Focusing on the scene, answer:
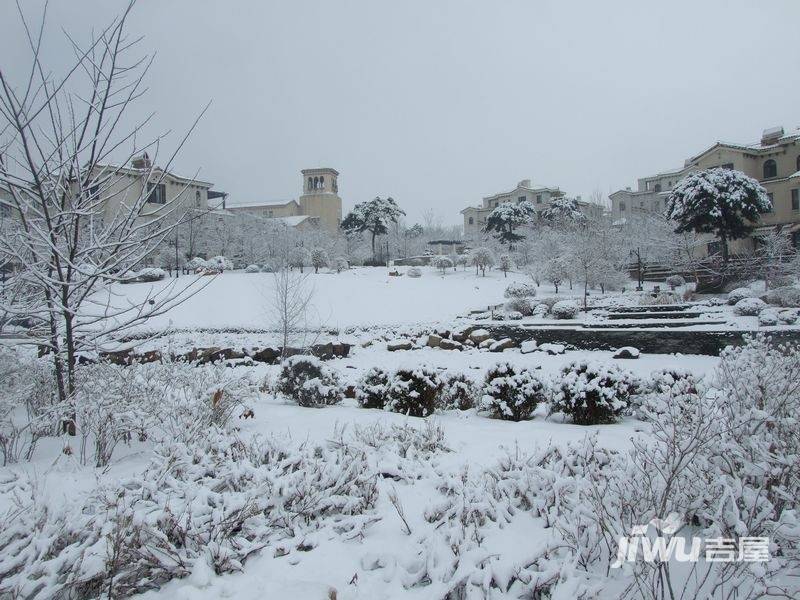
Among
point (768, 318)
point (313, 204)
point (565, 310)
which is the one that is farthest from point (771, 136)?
point (313, 204)

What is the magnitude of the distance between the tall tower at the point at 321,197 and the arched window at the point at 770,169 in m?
46.6

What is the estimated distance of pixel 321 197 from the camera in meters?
64.4

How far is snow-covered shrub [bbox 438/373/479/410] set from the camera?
6836 millimetres

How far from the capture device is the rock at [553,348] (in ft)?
40.2

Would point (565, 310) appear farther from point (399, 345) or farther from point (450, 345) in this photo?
point (399, 345)

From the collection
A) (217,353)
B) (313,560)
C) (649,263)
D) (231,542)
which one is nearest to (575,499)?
(313,560)

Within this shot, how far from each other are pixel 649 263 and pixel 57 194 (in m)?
37.8

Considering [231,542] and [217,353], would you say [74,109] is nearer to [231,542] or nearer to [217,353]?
[231,542]

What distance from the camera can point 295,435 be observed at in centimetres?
512

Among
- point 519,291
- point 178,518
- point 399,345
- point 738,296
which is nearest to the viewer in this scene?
point 178,518

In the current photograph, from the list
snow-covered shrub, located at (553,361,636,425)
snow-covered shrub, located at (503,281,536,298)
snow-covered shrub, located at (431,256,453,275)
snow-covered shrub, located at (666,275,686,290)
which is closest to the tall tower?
snow-covered shrub, located at (431,256,453,275)

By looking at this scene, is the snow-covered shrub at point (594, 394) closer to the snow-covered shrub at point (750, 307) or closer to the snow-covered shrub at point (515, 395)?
the snow-covered shrub at point (515, 395)

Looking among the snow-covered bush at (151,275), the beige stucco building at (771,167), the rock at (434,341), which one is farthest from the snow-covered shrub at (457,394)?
the beige stucco building at (771,167)

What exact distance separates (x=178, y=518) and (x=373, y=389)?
13.6 feet
